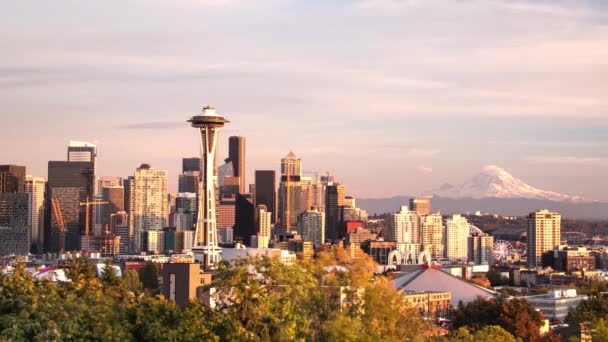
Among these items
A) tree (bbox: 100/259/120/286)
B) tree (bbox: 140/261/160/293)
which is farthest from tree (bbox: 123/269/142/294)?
tree (bbox: 140/261/160/293)

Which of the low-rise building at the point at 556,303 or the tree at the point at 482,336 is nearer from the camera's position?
the tree at the point at 482,336

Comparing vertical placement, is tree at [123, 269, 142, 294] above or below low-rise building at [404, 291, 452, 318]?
above

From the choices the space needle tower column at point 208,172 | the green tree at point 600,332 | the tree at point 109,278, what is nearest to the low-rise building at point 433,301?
the space needle tower column at point 208,172

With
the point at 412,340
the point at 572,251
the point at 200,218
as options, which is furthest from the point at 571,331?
the point at 572,251

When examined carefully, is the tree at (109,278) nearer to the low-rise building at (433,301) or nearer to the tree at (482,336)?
the tree at (482,336)

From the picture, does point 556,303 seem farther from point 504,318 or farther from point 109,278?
point 109,278

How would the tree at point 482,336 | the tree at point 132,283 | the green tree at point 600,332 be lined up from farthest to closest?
the green tree at point 600,332
the tree at point 482,336
the tree at point 132,283

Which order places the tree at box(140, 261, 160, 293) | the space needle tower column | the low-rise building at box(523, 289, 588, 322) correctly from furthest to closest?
the space needle tower column → the tree at box(140, 261, 160, 293) → the low-rise building at box(523, 289, 588, 322)

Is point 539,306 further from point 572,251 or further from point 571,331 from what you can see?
point 572,251

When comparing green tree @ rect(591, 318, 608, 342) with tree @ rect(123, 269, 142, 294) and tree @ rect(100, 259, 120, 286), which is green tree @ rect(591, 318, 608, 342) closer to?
tree @ rect(123, 269, 142, 294)

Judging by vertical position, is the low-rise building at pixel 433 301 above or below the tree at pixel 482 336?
below

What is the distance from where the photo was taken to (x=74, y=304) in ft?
88.1

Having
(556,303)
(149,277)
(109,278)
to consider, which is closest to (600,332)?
(109,278)

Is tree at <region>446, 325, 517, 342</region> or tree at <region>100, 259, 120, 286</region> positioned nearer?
tree at <region>100, 259, 120, 286</region>
